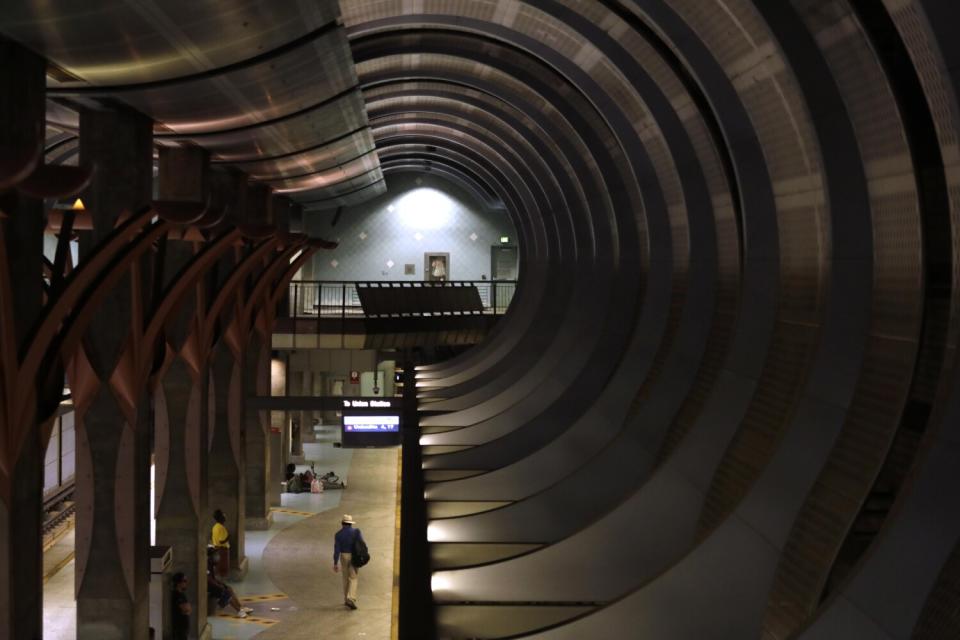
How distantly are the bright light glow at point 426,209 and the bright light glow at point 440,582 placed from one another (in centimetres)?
3112

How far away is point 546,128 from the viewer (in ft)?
51.9

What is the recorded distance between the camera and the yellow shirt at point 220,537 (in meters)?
18.8

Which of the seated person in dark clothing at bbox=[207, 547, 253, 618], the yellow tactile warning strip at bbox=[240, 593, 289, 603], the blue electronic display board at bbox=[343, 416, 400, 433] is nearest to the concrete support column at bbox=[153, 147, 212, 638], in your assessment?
the seated person in dark clothing at bbox=[207, 547, 253, 618]

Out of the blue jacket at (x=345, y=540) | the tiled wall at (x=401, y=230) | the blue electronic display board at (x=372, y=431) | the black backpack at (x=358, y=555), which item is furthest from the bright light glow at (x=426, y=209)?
the black backpack at (x=358, y=555)

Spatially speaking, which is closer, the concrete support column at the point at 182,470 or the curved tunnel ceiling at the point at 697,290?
the curved tunnel ceiling at the point at 697,290

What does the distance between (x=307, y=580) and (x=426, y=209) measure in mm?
21844

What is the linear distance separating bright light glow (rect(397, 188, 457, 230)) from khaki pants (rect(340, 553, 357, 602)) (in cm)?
2334

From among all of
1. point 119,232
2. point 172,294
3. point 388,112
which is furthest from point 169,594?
point 388,112

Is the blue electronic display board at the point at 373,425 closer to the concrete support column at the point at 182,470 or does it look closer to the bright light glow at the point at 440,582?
the concrete support column at the point at 182,470

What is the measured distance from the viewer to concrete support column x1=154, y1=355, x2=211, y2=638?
16203 mm

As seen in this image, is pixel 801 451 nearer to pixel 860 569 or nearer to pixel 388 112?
pixel 860 569

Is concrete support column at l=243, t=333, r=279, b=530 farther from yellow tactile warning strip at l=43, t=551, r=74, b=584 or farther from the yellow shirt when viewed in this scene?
the yellow shirt

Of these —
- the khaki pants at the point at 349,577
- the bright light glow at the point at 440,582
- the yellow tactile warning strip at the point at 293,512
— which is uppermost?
the bright light glow at the point at 440,582

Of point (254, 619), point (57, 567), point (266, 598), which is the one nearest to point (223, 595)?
point (254, 619)
